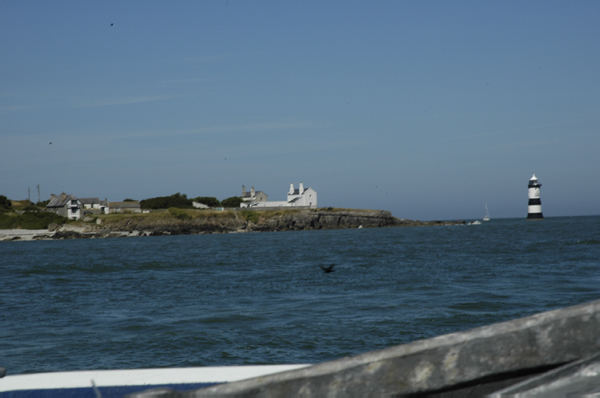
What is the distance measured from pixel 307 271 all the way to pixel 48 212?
4167 inches

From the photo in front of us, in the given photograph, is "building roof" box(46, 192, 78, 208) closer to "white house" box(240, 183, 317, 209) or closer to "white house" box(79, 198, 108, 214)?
"white house" box(79, 198, 108, 214)

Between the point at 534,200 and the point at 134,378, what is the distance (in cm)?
12751

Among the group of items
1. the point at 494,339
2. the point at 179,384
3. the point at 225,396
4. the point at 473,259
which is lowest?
the point at 473,259

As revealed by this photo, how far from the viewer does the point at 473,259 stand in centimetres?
3888

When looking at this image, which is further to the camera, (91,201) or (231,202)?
(231,202)

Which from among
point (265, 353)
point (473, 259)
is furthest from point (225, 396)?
point (473, 259)

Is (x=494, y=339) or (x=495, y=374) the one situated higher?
(x=494, y=339)

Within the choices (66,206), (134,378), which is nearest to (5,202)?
(66,206)

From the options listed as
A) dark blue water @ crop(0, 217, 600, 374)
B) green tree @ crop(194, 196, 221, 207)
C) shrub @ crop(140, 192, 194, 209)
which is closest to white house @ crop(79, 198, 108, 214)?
shrub @ crop(140, 192, 194, 209)

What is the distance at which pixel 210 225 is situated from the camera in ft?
402

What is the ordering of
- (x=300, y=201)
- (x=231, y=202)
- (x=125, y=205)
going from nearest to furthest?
(x=125, y=205) → (x=300, y=201) → (x=231, y=202)

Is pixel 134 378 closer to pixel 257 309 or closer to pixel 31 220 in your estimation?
pixel 257 309

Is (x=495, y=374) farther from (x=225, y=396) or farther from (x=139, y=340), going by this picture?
(x=139, y=340)

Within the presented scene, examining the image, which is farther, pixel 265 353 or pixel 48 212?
pixel 48 212
